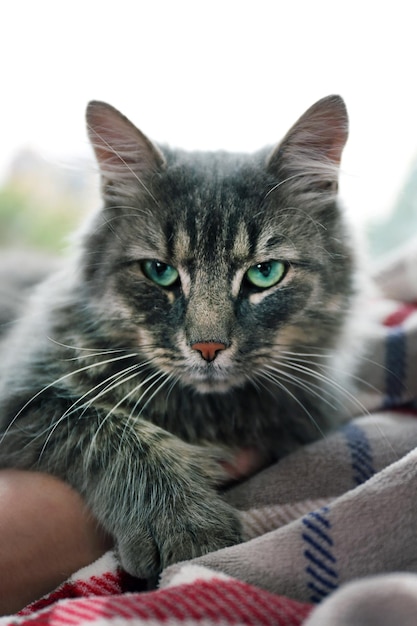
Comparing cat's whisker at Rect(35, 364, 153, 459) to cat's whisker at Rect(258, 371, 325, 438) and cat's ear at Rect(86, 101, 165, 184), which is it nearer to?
cat's whisker at Rect(258, 371, 325, 438)

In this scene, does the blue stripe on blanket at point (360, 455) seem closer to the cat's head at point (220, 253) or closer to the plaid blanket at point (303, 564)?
the plaid blanket at point (303, 564)

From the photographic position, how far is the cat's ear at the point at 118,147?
121 centimetres

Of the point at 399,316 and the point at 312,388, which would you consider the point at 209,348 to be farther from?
the point at 399,316

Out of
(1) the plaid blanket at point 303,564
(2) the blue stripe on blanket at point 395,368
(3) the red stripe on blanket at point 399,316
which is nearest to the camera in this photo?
(1) the plaid blanket at point 303,564

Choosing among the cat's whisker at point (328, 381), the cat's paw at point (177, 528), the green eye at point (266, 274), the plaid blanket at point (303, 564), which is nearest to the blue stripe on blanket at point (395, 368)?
the cat's whisker at point (328, 381)

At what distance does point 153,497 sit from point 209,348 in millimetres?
290

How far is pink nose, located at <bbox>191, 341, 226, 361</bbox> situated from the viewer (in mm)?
1085

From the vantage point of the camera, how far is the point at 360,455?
1.19 metres

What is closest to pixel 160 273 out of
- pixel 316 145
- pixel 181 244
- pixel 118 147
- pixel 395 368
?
pixel 181 244

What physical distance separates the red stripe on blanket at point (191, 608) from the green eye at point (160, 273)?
0.59 meters

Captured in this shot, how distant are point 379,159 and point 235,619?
1418mm

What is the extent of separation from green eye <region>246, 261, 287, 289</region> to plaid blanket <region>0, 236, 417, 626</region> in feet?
1.21

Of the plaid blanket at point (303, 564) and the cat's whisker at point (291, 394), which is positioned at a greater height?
the cat's whisker at point (291, 394)

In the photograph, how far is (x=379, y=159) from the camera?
1773mm
